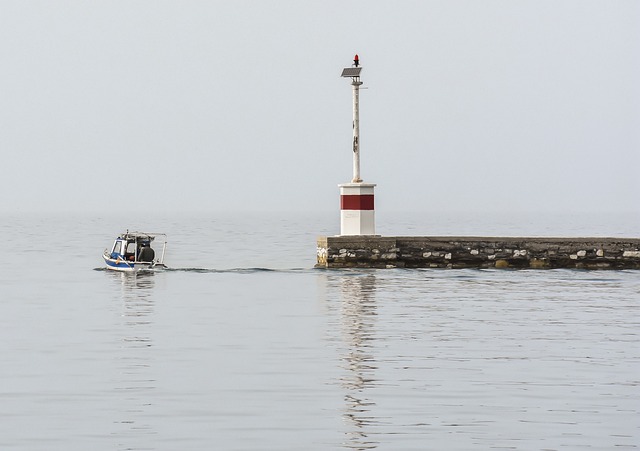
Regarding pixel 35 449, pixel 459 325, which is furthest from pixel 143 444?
pixel 459 325

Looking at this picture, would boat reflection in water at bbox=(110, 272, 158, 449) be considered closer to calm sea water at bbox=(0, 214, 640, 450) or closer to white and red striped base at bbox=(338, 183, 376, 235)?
calm sea water at bbox=(0, 214, 640, 450)

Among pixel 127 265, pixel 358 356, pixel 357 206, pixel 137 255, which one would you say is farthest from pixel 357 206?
pixel 358 356

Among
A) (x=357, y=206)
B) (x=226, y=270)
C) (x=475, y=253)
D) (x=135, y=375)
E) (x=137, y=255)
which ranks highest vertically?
(x=357, y=206)

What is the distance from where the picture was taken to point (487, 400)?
541 inches

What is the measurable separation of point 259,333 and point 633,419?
10.1 meters

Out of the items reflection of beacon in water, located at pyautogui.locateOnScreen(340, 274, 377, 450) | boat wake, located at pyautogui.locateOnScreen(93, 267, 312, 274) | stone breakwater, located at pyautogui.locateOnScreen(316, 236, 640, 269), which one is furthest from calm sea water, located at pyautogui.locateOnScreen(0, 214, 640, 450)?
boat wake, located at pyautogui.locateOnScreen(93, 267, 312, 274)

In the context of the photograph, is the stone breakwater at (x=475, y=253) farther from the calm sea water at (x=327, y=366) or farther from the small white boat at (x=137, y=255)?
the small white boat at (x=137, y=255)

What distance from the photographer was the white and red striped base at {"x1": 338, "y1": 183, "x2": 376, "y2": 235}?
35406 millimetres

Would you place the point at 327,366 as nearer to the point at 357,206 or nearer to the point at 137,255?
the point at 357,206

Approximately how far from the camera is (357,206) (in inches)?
1393

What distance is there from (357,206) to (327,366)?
1879 centimetres

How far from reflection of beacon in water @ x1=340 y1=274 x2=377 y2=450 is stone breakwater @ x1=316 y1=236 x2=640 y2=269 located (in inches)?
126

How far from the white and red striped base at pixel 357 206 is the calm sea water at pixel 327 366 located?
9.22ft

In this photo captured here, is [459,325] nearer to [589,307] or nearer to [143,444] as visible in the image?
[589,307]
